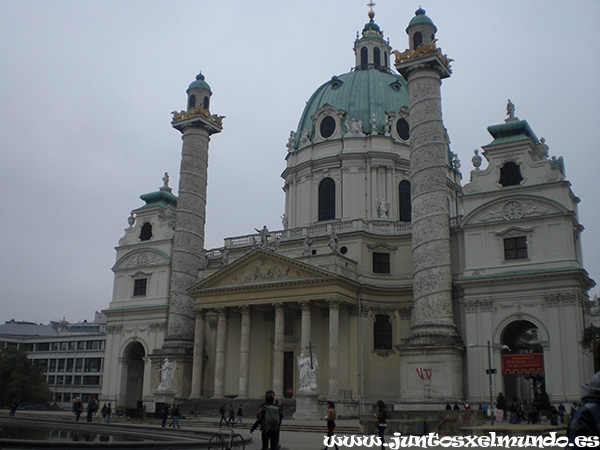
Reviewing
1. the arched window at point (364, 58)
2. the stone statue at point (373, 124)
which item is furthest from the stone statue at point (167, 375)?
the arched window at point (364, 58)

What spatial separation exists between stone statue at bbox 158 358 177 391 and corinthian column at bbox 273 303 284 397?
804 centimetres

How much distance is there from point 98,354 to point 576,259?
5946cm

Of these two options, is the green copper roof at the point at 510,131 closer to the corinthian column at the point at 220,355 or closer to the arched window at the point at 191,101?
the corinthian column at the point at 220,355

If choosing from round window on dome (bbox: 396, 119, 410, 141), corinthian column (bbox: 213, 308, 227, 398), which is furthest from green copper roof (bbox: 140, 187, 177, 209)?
round window on dome (bbox: 396, 119, 410, 141)

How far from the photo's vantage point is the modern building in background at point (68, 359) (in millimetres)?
76562

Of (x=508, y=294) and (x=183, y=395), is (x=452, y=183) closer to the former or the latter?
(x=508, y=294)

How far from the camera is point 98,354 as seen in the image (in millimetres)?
77000

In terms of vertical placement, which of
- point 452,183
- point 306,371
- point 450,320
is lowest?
point 306,371

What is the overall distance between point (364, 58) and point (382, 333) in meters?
28.6

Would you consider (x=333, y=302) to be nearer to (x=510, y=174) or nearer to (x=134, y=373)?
(x=510, y=174)

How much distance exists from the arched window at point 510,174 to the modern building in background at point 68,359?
54726 millimetres

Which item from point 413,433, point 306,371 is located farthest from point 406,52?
point 413,433

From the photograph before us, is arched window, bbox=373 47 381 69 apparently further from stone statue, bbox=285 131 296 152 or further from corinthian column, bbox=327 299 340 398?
corinthian column, bbox=327 299 340 398

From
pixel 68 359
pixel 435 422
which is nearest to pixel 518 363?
pixel 435 422
